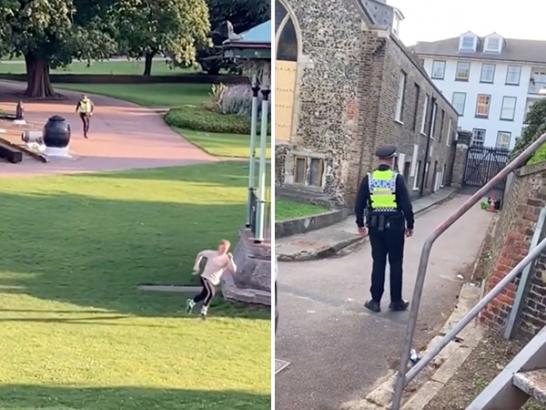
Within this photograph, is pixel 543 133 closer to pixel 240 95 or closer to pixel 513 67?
pixel 513 67

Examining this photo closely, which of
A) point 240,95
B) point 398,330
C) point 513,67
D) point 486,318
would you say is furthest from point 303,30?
point 240,95

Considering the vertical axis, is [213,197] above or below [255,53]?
below

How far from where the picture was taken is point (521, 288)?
45.9 inches

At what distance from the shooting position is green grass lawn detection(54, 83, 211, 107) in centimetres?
269

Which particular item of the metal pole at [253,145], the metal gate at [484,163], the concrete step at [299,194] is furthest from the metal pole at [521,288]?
the metal pole at [253,145]

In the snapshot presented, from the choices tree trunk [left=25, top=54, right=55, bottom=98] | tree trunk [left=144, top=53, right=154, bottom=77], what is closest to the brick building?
tree trunk [left=144, top=53, right=154, bottom=77]

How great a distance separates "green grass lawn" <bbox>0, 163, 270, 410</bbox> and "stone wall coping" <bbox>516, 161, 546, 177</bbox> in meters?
0.99

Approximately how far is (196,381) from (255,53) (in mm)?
834

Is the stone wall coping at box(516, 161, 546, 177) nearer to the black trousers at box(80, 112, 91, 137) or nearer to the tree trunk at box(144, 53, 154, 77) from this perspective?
the tree trunk at box(144, 53, 154, 77)

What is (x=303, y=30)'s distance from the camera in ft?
3.02

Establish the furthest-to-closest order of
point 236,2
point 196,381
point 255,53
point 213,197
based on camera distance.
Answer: point 213,197 → point 236,2 → point 196,381 → point 255,53

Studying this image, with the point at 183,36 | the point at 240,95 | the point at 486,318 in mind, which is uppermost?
the point at 183,36

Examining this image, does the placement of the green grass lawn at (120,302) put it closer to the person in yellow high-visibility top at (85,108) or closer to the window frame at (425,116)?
the person in yellow high-visibility top at (85,108)

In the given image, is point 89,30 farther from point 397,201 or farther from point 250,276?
point 397,201
